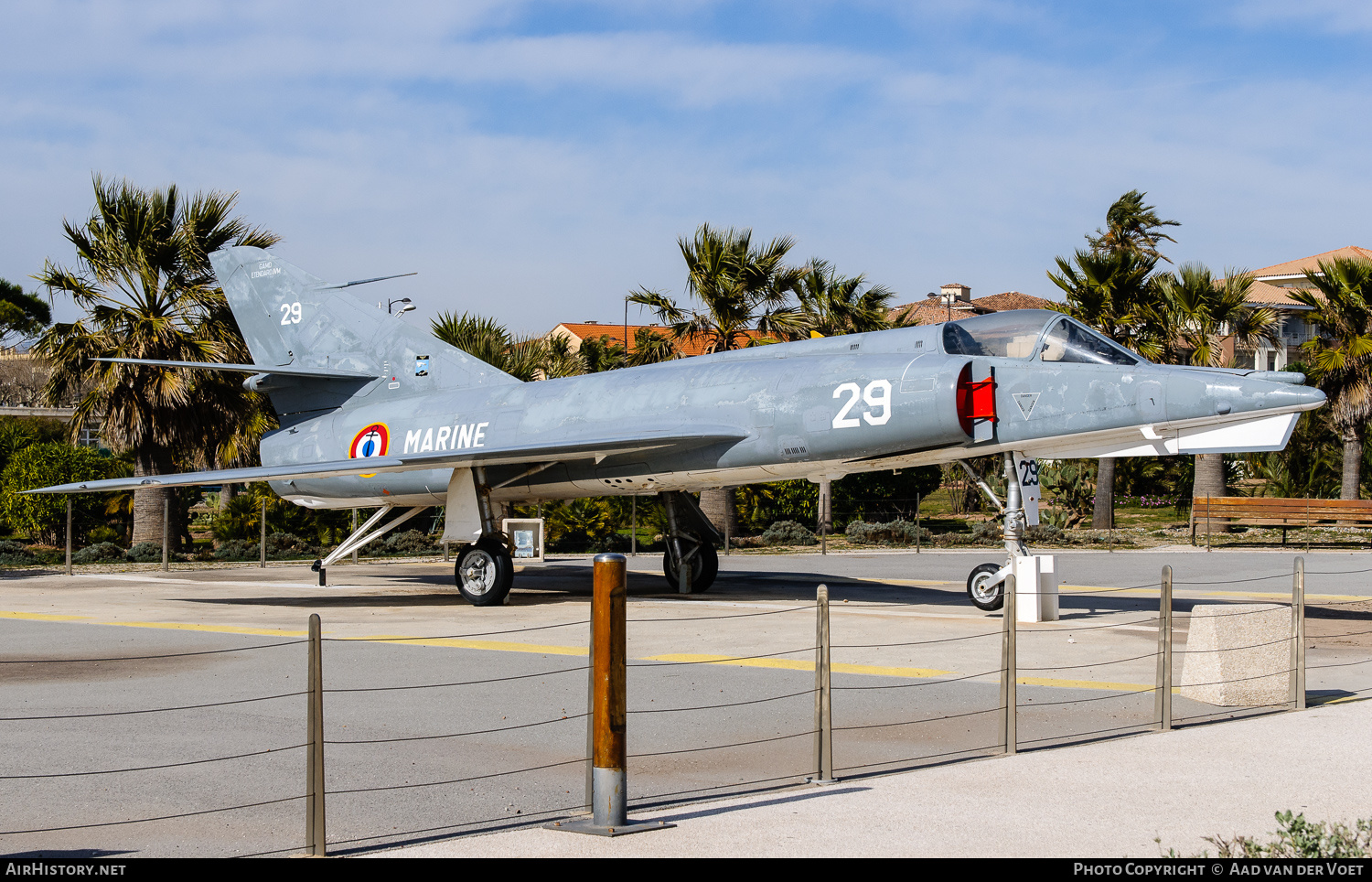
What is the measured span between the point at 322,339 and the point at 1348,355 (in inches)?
1082

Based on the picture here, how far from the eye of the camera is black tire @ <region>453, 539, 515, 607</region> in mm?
16750

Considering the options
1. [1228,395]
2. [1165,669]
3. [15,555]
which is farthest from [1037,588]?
[15,555]

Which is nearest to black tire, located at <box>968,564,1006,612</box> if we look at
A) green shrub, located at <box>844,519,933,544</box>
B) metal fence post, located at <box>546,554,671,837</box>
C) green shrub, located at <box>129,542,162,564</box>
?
metal fence post, located at <box>546,554,671,837</box>

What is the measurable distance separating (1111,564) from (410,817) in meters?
20.7

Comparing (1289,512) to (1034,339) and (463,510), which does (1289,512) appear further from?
(463,510)

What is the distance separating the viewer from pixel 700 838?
17.4ft

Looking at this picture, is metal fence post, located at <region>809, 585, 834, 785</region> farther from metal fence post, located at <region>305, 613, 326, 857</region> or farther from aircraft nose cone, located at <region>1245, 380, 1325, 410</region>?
aircraft nose cone, located at <region>1245, 380, 1325, 410</region>

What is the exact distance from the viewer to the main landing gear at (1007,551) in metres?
14.4

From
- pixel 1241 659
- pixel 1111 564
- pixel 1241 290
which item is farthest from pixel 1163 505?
pixel 1241 659

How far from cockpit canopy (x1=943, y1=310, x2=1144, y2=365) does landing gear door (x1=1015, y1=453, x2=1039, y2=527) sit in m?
1.30

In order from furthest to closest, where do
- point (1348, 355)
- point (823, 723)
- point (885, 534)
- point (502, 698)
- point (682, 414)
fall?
point (1348, 355) → point (885, 534) → point (682, 414) → point (502, 698) → point (823, 723)

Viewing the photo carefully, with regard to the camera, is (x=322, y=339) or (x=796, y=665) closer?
(x=796, y=665)

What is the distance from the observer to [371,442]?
19156 mm

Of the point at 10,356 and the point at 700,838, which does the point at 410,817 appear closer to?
the point at 700,838
